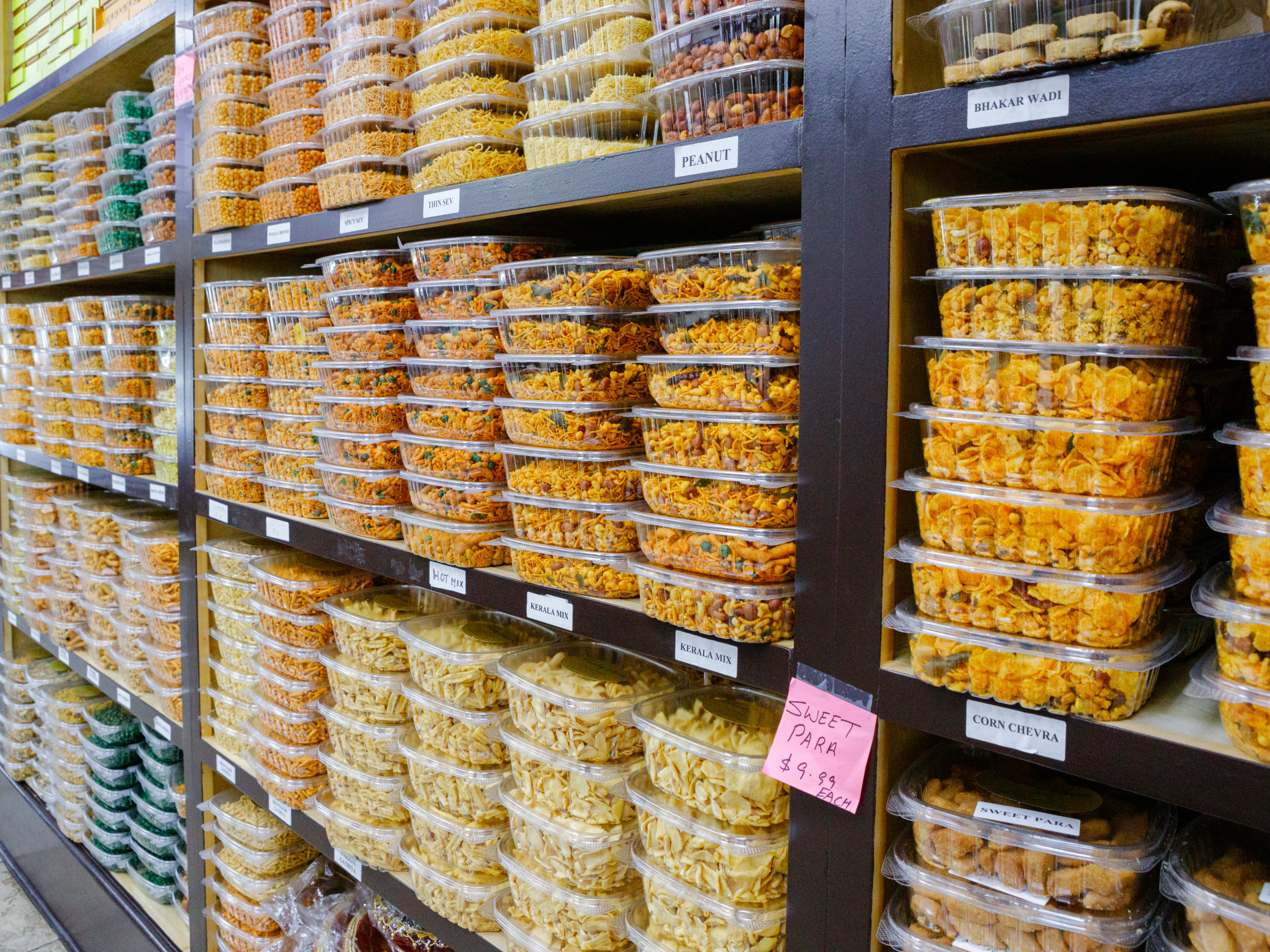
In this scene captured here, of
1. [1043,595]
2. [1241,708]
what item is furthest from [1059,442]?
[1241,708]

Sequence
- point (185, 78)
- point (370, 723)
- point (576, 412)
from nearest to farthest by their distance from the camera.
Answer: point (576, 412)
point (370, 723)
point (185, 78)

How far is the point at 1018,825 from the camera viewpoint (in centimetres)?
87

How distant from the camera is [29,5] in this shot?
3.48 meters

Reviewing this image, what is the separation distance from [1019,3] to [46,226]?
3280 millimetres

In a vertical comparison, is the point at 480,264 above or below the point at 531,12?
below

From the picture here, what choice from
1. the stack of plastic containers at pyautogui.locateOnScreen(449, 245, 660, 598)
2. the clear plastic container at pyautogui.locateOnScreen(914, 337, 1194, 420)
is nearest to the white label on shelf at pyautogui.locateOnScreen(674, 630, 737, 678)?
the stack of plastic containers at pyautogui.locateOnScreen(449, 245, 660, 598)

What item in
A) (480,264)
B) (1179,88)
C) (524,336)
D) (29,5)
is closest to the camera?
(1179,88)

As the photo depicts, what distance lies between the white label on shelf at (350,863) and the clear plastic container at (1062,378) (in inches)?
60.7

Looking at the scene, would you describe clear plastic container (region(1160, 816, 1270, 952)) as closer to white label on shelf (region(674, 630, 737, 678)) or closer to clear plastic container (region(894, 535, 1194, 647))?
clear plastic container (region(894, 535, 1194, 647))

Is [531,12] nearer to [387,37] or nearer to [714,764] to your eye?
[387,37]

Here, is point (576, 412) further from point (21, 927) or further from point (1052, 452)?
point (21, 927)

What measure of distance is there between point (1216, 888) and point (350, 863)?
62.1 inches

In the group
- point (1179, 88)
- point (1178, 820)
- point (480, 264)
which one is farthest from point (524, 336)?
point (1178, 820)

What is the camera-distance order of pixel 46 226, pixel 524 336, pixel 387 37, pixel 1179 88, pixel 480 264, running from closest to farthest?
1. pixel 1179 88
2. pixel 524 336
3. pixel 480 264
4. pixel 387 37
5. pixel 46 226
